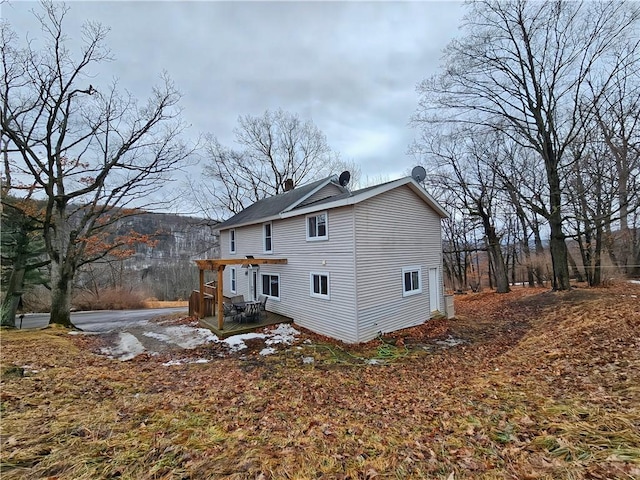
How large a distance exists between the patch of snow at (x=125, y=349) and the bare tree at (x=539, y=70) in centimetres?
1713

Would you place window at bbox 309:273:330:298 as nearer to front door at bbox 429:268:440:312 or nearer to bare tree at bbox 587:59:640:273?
front door at bbox 429:268:440:312

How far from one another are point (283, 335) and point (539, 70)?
17851 millimetres

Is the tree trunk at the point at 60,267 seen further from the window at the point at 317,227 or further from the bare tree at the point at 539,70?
the bare tree at the point at 539,70

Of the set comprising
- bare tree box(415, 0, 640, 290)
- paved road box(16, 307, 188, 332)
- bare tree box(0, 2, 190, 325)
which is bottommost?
paved road box(16, 307, 188, 332)

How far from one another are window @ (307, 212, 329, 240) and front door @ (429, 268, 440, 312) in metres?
5.49

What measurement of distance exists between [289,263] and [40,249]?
1399cm

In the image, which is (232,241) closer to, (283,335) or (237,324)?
(237,324)

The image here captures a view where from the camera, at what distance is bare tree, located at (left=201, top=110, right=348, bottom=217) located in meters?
24.6

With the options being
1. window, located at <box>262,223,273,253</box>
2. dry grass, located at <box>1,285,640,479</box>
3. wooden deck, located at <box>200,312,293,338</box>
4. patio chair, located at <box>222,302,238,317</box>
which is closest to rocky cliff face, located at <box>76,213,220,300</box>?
window, located at <box>262,223,273,253</box>

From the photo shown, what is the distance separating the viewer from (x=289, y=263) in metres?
11.7

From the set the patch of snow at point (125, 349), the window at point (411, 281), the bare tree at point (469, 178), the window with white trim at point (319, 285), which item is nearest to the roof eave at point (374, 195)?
the window with white trim at point (319, 285)

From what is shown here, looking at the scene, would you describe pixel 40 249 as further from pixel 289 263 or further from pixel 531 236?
pixel 531 236

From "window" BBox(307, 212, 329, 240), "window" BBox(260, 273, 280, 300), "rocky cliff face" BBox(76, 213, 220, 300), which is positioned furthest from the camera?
"rocky cliff face" BBox(76, 213, 220, 300)

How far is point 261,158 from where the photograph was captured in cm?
2531
